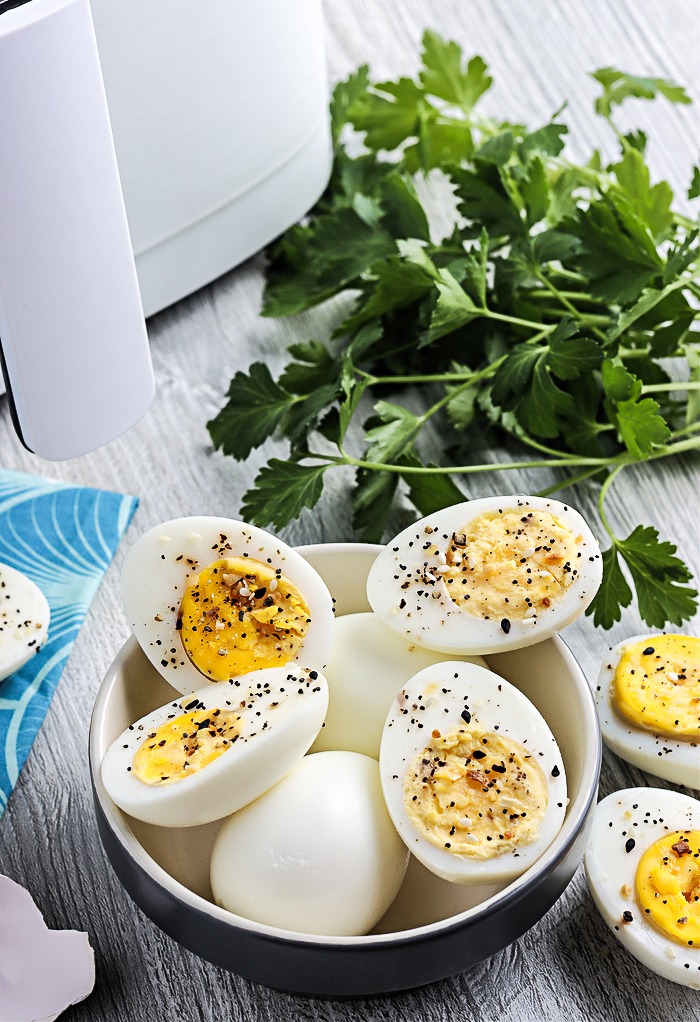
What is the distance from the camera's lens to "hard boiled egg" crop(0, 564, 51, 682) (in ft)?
2.96

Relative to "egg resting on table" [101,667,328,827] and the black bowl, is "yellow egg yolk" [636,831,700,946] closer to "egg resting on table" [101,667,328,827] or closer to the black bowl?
the black bowl

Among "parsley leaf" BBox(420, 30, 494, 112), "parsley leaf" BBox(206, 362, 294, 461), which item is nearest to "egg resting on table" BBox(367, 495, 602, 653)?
"parsley leaf" BBox(206, 362, 294, 461)

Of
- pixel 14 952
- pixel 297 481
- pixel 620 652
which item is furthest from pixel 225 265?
pixel 14 952

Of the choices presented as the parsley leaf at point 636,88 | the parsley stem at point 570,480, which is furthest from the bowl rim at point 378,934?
the parsley leaf at point 636,88

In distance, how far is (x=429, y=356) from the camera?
3.92 ft

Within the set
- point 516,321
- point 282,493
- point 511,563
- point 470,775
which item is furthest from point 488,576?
point 516,321

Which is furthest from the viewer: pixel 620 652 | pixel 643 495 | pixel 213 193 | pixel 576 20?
pixel 576 20

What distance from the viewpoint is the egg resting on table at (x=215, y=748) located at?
65cm

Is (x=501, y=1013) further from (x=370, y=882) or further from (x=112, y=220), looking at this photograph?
(x=112, y=220)

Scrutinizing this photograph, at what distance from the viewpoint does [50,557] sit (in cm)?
104

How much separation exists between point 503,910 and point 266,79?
2.97ft

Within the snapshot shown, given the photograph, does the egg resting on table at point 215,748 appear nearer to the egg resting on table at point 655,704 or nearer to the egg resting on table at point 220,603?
the egg resting on table at point 220,603

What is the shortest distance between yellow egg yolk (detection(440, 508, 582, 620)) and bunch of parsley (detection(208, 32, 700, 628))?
0.15 m

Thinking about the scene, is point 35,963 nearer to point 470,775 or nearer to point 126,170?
point 470,775
